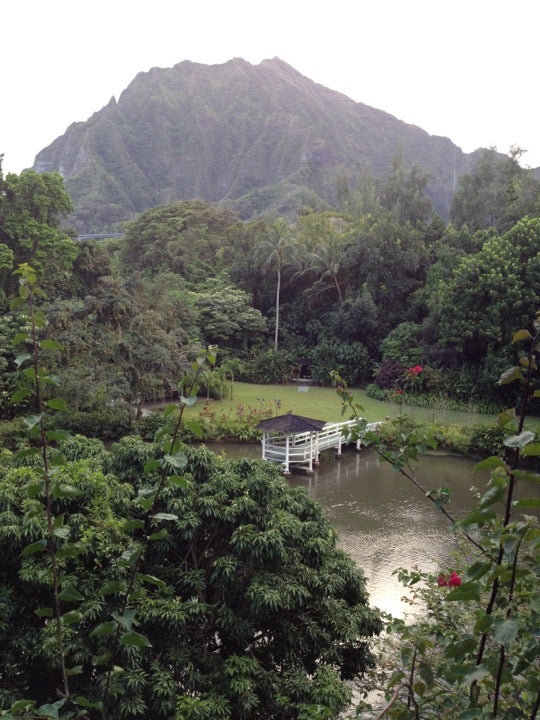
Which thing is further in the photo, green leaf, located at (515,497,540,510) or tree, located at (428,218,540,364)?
tree, located at (428,218,540,364)

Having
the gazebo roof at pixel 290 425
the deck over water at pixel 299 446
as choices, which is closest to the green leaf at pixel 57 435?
the gazebo roof at pixel 290 425

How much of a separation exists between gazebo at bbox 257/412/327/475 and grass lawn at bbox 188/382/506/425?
218cm

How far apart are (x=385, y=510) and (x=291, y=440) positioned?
314 centimetres

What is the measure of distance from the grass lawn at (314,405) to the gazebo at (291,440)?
218cm

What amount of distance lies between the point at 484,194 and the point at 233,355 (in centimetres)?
1203

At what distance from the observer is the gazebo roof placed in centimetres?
1109

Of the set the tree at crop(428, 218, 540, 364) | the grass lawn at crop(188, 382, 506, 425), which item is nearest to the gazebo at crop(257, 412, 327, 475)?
the grass lawn at crop(188, 382, 506, 425)

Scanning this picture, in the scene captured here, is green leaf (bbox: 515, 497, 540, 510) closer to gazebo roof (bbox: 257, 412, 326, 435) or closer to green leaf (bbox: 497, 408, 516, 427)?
green leaf (bbox: 497, 408, 516, 427)

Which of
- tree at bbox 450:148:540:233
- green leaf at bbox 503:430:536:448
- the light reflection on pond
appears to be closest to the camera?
green leaf at bbox 503:430:536:448

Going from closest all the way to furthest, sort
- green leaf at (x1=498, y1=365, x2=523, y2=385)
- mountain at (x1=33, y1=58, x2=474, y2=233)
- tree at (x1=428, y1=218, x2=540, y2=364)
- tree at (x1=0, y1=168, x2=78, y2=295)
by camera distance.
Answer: green leaf at (x1=498, y1=365, x2=523, y2=385), tree at (x1=428, y1=218, x2=540, y2=364), tree at (x1=0, y1=168, x2=78, y2=295), mountain at (x1=33, y1=58, x2=474, y2=233)

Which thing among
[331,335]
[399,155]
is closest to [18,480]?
[331,335]

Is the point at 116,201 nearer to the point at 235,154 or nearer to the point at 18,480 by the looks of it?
the point at 235,154

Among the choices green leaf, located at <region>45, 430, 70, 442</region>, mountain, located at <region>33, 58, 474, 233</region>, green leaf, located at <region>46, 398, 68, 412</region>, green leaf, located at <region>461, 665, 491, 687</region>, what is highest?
mountain, located at <region>33, 58, 474, 233</region>

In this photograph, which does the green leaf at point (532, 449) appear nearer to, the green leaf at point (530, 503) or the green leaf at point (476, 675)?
the green leaf at point (530, 503)
